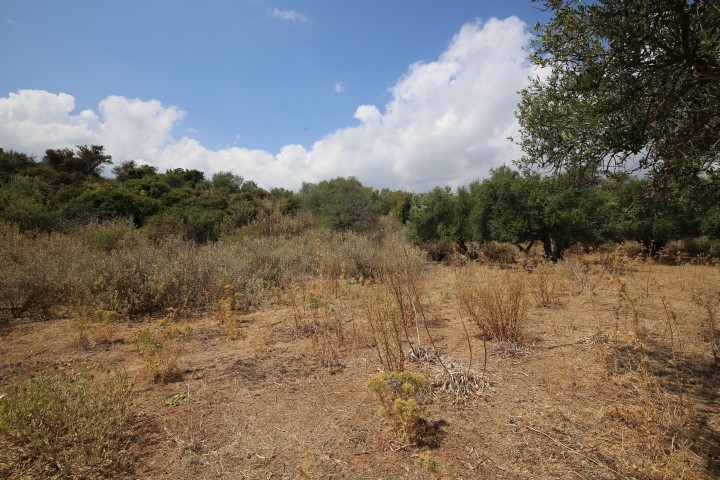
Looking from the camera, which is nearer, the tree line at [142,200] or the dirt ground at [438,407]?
the dirt ground at [438,407]

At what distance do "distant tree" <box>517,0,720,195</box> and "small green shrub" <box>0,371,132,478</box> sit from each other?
488 centimetres

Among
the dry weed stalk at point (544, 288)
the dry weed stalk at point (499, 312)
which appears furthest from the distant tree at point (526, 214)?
the dry weed stalk at point (499, 312)

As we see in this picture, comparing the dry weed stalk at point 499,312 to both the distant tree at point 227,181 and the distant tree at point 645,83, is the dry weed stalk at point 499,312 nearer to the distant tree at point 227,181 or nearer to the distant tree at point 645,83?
the distant tree at point 645,83

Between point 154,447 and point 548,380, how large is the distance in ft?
12.5

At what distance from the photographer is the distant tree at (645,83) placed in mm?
2861

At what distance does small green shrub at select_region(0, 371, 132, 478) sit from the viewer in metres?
2.56

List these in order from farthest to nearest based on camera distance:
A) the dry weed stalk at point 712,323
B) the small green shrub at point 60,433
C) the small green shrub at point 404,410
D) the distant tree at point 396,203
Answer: the distant tree at point 396,203 < the dry weed stalk at point 712,323 < the small green shrub at point 404,410 < the small green shrub at point 60,433

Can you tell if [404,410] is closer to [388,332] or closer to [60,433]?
[388,332]

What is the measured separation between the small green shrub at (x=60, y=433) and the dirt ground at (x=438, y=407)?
0.23 meters

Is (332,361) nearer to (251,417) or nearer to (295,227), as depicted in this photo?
(251,417)

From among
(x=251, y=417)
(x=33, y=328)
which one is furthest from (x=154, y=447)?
(x=33, y=328)

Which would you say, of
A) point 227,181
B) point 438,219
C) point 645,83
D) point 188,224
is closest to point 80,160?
point 227,181

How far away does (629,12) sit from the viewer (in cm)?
293

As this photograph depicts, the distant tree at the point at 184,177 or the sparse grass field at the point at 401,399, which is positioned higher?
the distant tree at the point at 184,177
